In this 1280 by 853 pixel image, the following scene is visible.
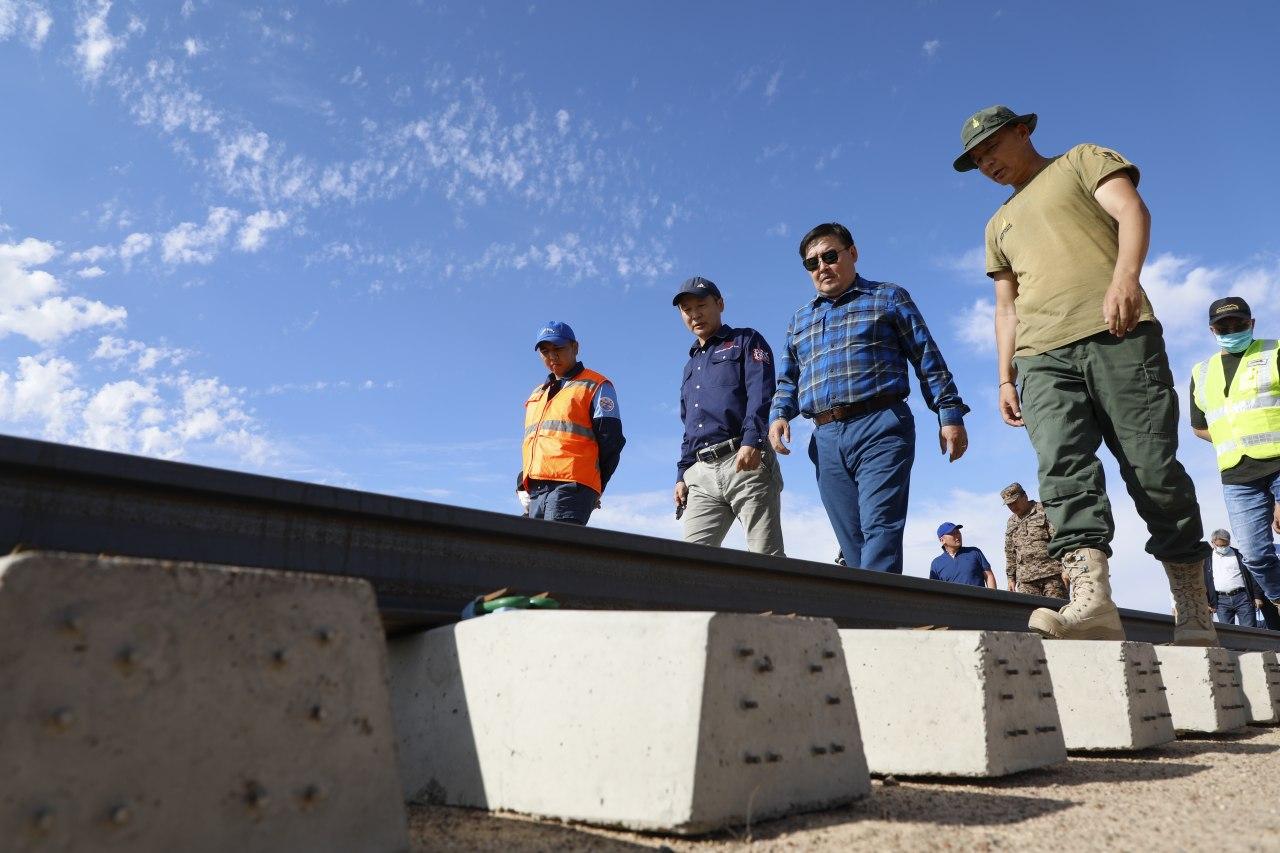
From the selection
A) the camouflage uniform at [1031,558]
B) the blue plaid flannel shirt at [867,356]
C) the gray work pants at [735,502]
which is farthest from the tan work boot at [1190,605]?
the camouflage uniform at [1031,558]

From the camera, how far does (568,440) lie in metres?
5.48

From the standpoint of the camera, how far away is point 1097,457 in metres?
3.80

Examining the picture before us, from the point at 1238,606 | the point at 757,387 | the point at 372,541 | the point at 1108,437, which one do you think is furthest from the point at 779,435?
the point at 1238,606

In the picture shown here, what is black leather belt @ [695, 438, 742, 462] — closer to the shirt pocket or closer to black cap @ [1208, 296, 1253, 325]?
the shirt pocket

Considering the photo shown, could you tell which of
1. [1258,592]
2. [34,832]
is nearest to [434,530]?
[34,832]

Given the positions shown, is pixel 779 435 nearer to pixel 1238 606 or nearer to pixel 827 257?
pixel 827 257

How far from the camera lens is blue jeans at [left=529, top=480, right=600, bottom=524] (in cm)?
536

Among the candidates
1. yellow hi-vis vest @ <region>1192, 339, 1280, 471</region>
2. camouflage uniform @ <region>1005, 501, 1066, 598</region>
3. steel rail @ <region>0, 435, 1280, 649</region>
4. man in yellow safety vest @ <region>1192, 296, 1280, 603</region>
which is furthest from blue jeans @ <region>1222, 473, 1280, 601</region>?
steel rail @ <region>0, 435, 1280, 649</region>

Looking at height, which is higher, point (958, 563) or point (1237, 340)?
point (1237, 340)

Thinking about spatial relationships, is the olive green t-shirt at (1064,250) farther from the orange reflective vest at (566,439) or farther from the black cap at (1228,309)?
the black cap at (1228,309)

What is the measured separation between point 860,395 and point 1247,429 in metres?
3.26

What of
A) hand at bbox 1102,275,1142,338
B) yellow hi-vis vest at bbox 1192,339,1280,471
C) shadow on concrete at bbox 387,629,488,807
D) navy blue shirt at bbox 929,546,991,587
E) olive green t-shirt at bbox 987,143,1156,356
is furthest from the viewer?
navy blue shirt at bbox 929,546,991,587

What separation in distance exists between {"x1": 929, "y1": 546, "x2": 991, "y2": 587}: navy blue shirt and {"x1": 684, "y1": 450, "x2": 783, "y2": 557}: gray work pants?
483 centimetres

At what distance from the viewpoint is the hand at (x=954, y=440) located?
4906 millimetres
